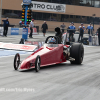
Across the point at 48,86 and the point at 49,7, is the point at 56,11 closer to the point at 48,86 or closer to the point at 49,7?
the point at 49,7

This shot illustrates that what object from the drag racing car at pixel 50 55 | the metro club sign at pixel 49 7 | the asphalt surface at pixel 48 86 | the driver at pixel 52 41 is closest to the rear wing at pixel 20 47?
the drag racing car at pixel 50 55

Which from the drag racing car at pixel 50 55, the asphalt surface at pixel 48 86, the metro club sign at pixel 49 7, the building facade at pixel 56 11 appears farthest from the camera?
the metro club sign at pixel 49 7

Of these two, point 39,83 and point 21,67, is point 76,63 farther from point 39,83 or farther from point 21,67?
point 39,83

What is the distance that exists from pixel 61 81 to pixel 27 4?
17298mm

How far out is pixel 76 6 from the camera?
56688mm

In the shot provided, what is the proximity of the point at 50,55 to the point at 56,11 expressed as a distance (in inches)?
1735

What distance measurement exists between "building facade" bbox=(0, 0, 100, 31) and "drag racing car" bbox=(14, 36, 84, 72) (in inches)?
1400

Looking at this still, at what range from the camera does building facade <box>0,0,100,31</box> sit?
160 ft

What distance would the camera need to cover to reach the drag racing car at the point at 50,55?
8.80 m

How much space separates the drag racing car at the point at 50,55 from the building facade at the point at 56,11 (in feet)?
117

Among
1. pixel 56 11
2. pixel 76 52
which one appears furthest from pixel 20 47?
pixel 56 11

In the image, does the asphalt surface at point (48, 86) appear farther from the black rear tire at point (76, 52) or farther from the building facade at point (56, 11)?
the building facade at point (56, 11)

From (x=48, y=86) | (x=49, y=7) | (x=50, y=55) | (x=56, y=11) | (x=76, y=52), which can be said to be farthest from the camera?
(x=56, y=11)

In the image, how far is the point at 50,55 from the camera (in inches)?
384
